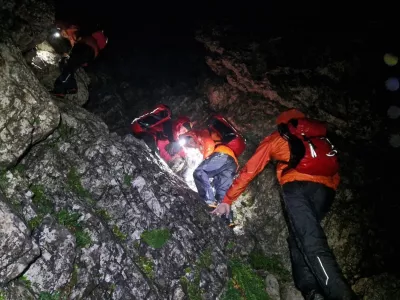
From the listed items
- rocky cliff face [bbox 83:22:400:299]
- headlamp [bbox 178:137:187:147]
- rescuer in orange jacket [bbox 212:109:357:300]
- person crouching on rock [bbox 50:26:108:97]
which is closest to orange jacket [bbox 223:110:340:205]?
rescuer in orange jacket [bbox 212:109:357:300]

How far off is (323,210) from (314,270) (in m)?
1.54

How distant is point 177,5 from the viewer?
14.1 meters

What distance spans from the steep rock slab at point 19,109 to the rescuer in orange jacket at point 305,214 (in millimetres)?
4538

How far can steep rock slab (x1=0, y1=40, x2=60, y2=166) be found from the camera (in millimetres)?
5664

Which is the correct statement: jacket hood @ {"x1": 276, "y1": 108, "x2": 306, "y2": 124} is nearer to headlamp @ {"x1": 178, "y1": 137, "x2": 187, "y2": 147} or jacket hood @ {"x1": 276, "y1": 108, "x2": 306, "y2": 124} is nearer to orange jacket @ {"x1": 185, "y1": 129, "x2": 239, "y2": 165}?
orange jacket @ {"x1": 185, "y1": 129, "x2": 239, "y2": 165}

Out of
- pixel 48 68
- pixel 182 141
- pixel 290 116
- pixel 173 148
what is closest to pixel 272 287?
pixel 290 116

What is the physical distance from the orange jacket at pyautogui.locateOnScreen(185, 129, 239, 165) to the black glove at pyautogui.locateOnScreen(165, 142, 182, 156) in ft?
1.95

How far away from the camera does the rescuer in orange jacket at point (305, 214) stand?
582 centimetres

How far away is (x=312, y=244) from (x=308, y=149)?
2031 mm

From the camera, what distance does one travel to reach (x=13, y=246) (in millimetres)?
4547

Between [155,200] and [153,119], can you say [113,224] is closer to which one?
[155,200]

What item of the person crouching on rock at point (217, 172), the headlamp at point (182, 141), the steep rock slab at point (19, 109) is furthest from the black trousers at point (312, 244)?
the steep rock slab at point (19, 109)

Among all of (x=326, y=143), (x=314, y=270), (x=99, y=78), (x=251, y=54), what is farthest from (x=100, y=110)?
(x=314, y=270)

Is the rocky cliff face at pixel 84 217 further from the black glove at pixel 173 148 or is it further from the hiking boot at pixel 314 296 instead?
the black glove at pixel 173 148
